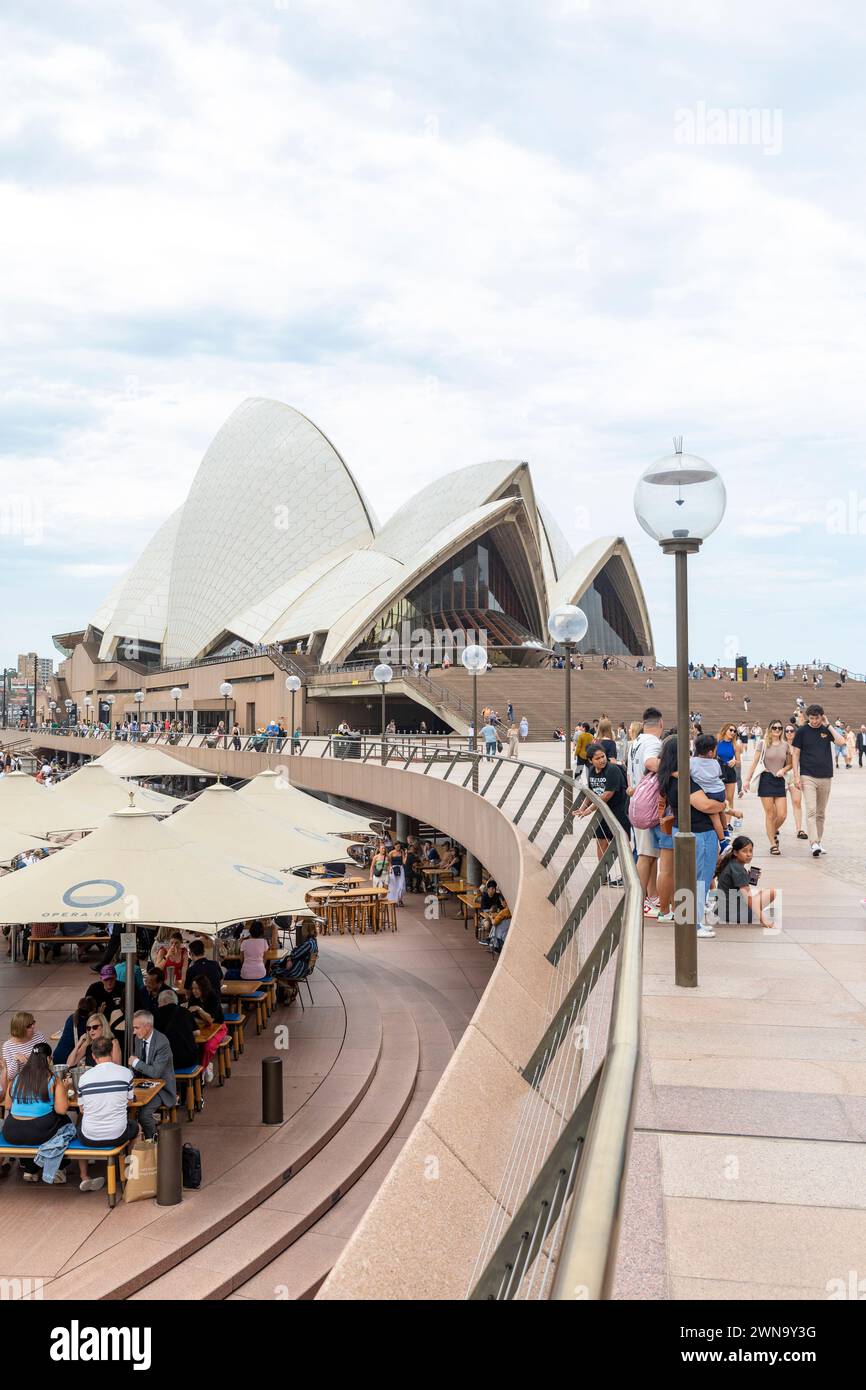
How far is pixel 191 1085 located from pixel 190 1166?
1.30 metres

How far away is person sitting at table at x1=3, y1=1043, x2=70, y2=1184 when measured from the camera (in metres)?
7.21

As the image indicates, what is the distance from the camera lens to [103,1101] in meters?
7.05

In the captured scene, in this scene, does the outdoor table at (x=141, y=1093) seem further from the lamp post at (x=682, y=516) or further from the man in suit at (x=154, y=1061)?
the lamp post at (x=682, y=516)

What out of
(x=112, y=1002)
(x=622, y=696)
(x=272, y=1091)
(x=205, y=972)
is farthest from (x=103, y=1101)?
(x=622, y=696)

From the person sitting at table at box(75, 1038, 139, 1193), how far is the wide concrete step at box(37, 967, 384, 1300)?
18.8 inches

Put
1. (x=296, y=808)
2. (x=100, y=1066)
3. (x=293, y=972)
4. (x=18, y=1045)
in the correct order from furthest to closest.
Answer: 1. (x=296, y=808)
2. (x=293, y=972)
3. (x=18, y=1045)
4. (x=100, y=1066)

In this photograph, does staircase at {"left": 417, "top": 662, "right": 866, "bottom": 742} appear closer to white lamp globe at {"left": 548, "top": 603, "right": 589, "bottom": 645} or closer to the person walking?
white lamp globe at {"left": 548, "top": 603, "right": 589, "bottom": 645}

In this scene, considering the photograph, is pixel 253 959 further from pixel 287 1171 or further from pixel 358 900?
pixel 358 900

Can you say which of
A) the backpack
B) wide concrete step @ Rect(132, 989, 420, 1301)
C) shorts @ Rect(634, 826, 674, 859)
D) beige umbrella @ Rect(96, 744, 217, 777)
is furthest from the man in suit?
beige umbrella @ Rect(96, 744, 217, 777)

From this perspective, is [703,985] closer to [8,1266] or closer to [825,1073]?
[825,1073]

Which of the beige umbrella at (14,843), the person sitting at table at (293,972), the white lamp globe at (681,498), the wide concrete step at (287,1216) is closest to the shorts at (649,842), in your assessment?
the white lamp globe at (681,498)

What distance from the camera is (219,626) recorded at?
216 feet

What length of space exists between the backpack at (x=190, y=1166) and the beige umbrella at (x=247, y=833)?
13.1ft

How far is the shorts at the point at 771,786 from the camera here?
1014cm
